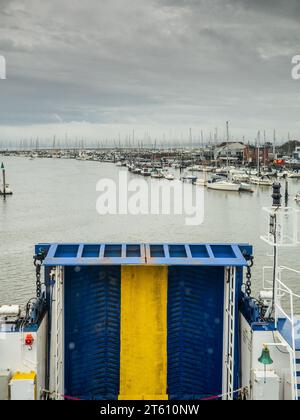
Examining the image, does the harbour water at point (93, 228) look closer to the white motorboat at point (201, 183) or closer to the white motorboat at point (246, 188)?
the white motorboat at point (246, 188)

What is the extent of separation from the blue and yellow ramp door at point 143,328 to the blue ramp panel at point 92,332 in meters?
0.01

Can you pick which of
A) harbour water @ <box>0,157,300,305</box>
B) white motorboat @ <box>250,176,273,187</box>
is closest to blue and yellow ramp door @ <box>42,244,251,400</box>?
harbour water @ <box>0,157,300,305</box>

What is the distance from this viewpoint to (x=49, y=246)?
6.29 m

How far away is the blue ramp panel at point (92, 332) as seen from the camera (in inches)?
234

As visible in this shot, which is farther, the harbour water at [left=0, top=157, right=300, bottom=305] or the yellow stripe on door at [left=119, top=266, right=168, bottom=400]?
the harbour water at [left=0, top=157, right=300, bottom=305]

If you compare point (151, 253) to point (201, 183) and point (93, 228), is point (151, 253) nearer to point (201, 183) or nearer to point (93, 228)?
point (93, 228)

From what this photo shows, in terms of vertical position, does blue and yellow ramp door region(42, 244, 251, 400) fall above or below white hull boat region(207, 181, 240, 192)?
above

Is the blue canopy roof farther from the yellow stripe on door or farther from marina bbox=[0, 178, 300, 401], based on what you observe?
the yellow stripe on door

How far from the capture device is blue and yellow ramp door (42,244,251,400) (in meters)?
5.90

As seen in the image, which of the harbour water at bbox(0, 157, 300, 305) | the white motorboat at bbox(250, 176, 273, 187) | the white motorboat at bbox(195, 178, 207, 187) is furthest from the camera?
the white motorboat at bbox(195, 178, 207, 187)

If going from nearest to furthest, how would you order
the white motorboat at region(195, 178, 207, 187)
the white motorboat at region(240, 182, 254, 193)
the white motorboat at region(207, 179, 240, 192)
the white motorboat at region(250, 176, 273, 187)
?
the white motorboat at region(240, 182, 254, 193) → the white motorboat at region(207, 179, 240, 192) → the white motorboat at region(250, 176, 273, 187) → the white motorboat at region(195, 178, 207, 187)

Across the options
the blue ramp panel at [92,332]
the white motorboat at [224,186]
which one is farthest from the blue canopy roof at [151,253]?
the white motorboat at [224,186]

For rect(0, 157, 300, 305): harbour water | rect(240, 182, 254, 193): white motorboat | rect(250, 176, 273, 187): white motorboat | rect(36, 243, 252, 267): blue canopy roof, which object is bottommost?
rect(0, 157, 300, 305): harbour water

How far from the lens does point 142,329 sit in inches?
232
